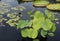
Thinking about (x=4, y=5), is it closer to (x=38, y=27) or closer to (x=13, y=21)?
(x=13, y=21)

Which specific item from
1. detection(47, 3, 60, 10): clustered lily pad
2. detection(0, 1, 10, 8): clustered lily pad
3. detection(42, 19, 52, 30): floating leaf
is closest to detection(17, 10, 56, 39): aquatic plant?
detection(42, 19, 52, 30): floating leaf

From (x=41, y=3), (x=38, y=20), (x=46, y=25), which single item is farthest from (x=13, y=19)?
(x=41, y=3)

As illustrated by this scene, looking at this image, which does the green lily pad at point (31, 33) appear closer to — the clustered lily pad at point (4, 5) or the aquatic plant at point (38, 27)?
the aquatic plant at point (38, 27)

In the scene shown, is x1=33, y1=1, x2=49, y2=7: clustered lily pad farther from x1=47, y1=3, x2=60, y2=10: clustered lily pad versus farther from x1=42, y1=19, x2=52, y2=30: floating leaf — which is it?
x1=42, y1=19, x2=52, y2=30: floating leaf

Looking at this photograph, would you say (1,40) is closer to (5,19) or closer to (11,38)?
(11,38)

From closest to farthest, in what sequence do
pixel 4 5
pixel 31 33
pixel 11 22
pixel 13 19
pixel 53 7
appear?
pixel 31 33 → pixel 11 22 → pixel 13 19 → pixel 53 7 → pixel 4 5

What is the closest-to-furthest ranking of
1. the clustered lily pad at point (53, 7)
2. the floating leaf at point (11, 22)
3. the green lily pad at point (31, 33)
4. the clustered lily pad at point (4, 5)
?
the green lily pad at point (31, 33)
the floating leaf at point (11, 22)
the clustered lily pad at point (53, 7)
the clustered lily pad at point (4, 5)

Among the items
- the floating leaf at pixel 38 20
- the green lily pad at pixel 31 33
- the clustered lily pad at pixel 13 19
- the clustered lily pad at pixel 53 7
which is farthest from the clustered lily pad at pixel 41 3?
the green lily pad at pixel 31 33

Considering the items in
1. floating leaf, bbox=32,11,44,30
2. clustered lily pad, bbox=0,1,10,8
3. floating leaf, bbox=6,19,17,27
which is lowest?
floating leaf, bbox=6,19,17,27

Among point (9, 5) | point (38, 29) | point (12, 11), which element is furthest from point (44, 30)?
point (9, 5)

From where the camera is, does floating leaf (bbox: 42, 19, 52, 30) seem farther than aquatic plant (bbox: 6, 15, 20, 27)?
No

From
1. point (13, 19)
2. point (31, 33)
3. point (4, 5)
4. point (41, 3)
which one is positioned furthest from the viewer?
point (41, 3)

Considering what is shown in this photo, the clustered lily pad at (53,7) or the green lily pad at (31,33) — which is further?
the clustered lily pad at (53,7)

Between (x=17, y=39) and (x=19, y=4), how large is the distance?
150 cm
